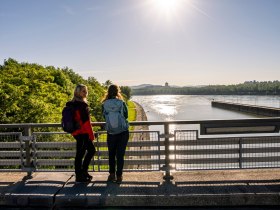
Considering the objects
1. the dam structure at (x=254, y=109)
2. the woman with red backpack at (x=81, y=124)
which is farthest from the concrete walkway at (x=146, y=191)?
the dam structure at (x=254, y=109)

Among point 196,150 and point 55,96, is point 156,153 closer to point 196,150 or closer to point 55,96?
point 196,150

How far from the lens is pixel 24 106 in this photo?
1930cm

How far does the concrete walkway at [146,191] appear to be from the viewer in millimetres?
5051

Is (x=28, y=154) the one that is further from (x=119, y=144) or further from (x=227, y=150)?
(x=227, y=150)

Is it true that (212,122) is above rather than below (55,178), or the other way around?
above

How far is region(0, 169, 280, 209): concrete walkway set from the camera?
5051 millimetres

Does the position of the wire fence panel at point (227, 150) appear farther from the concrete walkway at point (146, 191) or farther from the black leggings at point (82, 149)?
the black leggings at point (82, 149)

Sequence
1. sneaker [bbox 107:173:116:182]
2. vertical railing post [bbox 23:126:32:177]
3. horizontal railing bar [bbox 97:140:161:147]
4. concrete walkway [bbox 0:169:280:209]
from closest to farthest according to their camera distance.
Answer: concrete walkway [bbox 0:169:280:209], sneaker [bbox 107:173:116:182], horizontal railing bar [bbox 97:140:161:147], vertical railing post [bbox 23:126:32:177]

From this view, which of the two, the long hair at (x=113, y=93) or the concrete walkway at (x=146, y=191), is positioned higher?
the long hair at (x=113, y=93)

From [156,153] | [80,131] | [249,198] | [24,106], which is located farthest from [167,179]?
[24,106]

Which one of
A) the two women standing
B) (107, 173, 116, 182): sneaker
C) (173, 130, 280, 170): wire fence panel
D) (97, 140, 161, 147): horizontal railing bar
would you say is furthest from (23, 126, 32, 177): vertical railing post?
(173, 130, 280, 170): wire fence panel

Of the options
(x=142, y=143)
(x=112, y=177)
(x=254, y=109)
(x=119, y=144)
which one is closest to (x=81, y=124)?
(x=119, y=144)

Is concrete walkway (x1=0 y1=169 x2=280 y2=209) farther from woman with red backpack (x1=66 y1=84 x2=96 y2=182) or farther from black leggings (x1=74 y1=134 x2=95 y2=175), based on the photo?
woman with red backpack (x1=66 y1=84 x2=96 y2=182)

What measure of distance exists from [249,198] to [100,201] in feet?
8.18
